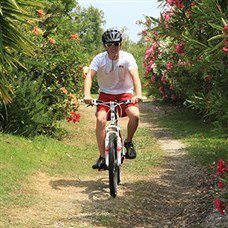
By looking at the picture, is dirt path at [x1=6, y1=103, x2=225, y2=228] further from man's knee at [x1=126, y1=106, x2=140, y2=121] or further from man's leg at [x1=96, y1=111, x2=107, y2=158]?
man's knee at [x1=126, y1=106, x2=140, y2=121]

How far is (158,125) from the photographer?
15914mm

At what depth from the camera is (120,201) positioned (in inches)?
265

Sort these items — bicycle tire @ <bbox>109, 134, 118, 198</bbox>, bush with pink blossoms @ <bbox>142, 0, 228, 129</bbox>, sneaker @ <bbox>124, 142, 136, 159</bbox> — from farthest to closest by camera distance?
sneaker @ <bbox>124, 142, 136, 159</bbox>, bicycle tire @ <bbox>109, 134, 118, 198</bbox>, bush with pink blossoms @ <bbox>142, 0, 228, 129</bbox>

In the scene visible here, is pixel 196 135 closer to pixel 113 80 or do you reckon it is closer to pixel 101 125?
pixel 113 80

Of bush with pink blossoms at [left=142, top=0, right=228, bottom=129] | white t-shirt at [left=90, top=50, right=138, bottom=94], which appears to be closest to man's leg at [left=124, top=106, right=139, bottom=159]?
white t-shirt at [left=90, top=50, right=138, bottom=94]

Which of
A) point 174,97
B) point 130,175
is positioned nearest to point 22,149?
point 130,175

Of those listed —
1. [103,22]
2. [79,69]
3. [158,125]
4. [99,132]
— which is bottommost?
[158,125]

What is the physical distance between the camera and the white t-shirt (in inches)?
278

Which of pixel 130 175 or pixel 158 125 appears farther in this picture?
pixel 158 125

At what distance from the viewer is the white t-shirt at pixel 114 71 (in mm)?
7059

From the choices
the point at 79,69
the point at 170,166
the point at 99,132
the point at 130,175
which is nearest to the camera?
the point at 99,132

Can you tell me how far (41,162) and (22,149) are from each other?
0.43m

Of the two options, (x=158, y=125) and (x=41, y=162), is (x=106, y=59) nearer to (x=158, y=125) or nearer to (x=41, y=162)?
(x=41, y=162)

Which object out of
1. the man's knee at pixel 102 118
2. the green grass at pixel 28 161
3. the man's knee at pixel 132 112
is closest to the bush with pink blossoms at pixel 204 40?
the man's knee at pixel 132 112
